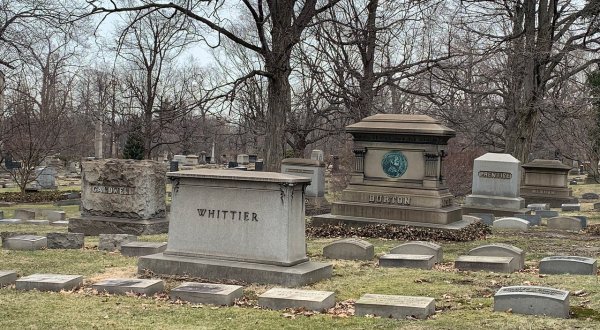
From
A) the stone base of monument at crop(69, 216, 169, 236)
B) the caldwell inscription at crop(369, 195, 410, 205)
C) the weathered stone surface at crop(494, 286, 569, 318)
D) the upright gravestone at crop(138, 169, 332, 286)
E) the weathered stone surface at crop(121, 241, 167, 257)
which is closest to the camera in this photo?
the weathered stone surface at crop(494, 286, 569, 318)

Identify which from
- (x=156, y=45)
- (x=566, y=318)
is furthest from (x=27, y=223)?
(x=156, y=45)

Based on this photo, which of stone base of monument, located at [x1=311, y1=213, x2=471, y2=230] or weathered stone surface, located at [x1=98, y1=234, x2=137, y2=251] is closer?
weathered stone surface, located at [x1=98, y1=234, x2=137, y2=251]

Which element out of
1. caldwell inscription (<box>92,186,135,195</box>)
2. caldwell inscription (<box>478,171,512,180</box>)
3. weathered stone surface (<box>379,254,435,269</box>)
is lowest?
weathered stone surface (<box>379,254,435,269</box>)

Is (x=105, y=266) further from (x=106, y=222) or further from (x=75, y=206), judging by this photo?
(x=75, y=206)

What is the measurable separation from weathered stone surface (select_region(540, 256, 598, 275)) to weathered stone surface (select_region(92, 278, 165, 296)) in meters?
5.08

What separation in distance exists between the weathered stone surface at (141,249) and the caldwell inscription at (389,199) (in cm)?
620

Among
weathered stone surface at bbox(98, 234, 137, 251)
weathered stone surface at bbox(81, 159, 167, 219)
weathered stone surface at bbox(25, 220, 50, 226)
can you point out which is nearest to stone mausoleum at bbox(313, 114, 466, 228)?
weathered stone surface at bbox(81, 159, 167, 219)

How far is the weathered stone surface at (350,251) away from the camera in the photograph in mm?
11359

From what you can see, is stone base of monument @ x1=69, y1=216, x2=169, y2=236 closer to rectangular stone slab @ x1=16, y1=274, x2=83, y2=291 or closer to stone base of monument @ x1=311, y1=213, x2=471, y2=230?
stone base of monument @ x1=311, y1=213, x2=471, y2=230

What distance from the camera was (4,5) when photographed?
23906 mm

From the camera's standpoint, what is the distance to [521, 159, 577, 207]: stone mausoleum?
27594 mm

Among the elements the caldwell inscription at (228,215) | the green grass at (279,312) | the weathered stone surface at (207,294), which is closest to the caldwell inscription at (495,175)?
the green grass at (279,312)

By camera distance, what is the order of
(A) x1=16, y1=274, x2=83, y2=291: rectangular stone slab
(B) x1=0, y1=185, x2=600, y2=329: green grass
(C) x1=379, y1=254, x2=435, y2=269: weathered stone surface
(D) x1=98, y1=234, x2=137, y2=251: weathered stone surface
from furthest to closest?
(D) x1=98, y1=234, x2=137, y2=251: weathered stone surface
(C) x1=379, y1=254, x2=435, y2=269: weathered stone surface
(A) x1=16, y1=274, x2=83, y2=291: rectangular stone slab
(B) x1=0, y1=185, x2=600, y2=329: green grass

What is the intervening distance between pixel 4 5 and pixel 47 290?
59.6 ft
